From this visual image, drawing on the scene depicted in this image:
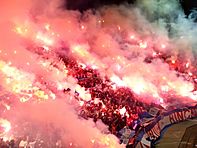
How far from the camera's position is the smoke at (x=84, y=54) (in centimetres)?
918

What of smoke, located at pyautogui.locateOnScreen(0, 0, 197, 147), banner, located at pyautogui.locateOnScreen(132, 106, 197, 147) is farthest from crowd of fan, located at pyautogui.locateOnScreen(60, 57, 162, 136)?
banner, located at pyautogui.locateOnScreen(132, 106, 197, 147)

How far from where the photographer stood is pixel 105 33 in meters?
14.6

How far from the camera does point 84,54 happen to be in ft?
43.0

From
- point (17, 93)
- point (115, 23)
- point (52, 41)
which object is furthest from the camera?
point (115, 23)

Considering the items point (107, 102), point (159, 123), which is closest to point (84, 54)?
point (107, 102)

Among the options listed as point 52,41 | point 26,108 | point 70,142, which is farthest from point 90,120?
point 52,41

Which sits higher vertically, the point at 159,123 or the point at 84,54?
the point at 159,123

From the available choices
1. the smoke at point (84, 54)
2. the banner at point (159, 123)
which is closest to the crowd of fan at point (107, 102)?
the smoke at point (84, 54)

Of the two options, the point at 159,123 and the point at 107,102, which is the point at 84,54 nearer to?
the point at 107,102

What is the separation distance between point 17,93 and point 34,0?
385cm

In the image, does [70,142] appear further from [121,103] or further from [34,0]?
[34,0]

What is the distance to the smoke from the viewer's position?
30.1 ft

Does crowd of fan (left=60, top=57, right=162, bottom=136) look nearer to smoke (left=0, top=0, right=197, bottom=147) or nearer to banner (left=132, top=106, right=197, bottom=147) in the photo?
smoke (left=0, top=0, right=197, bottom=147)

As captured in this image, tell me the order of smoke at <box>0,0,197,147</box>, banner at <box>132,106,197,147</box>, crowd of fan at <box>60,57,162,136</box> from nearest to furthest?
1. banner at <box>132,106,197,147</box>
2. smoke at <box>0,0,197,147</box>
3. crowd of fan at <box>60,57,162,136</box>
